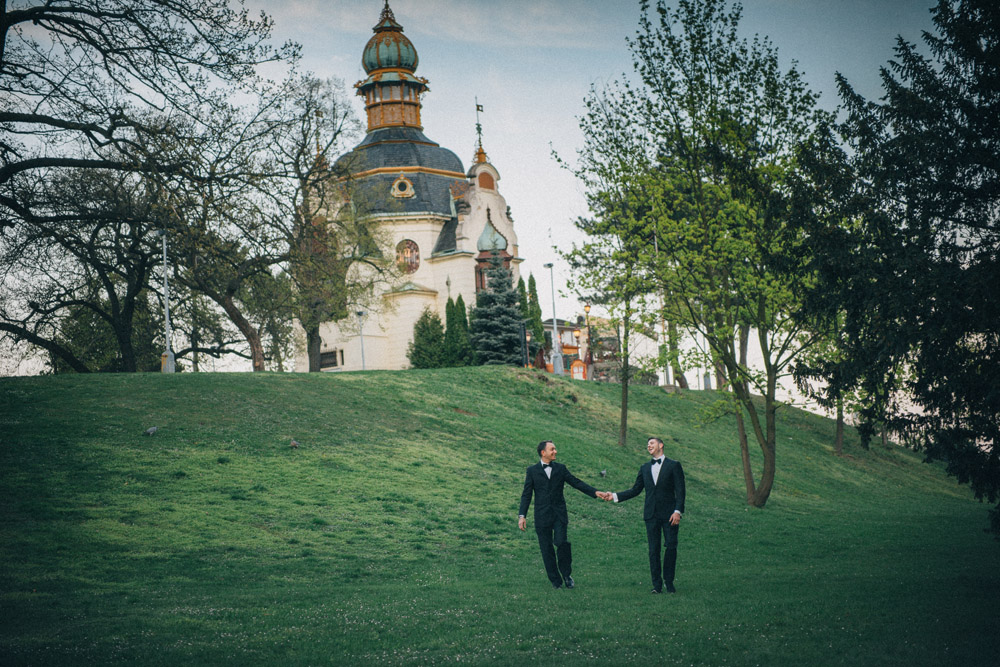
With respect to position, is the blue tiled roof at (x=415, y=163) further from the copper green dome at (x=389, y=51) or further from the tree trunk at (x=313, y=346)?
the tree trunk at (x=313, y=346)

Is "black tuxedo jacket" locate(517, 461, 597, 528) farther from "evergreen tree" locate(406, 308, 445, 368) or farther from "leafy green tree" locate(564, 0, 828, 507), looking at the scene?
"evergreen tree" locate(406, 308, 445, 368)

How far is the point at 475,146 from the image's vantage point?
72.8 m

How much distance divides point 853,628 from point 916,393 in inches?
273

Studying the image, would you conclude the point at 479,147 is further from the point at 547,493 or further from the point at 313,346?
the point at 547,493

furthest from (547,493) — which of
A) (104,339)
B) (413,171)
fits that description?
(413,171)

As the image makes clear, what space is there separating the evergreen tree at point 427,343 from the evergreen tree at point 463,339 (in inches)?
58.1

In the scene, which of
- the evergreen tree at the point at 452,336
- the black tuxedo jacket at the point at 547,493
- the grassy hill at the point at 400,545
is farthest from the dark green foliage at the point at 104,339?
the black tuxedo jacket at the point at 547,493

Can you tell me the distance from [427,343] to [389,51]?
29421mm

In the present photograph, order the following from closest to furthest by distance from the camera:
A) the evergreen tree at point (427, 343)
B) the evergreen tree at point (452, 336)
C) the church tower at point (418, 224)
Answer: the evergreen tree at point (452, 336), the evergreen tree at point (427, 343), the church tower at point (418, 224)

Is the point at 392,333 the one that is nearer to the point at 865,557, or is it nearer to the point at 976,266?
the point at 865,557

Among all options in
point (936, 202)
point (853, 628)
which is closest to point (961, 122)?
point (936, 202)

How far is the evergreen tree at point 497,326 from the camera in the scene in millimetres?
48906

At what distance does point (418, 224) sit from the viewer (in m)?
68.3

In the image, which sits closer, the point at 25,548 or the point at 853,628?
the point at 853,628
